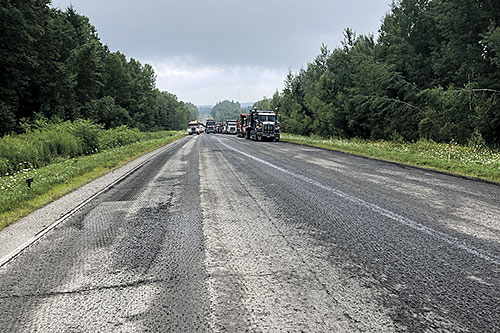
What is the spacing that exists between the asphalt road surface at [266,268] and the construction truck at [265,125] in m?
26.6

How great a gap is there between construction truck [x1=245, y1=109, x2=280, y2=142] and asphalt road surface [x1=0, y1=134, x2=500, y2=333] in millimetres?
26619

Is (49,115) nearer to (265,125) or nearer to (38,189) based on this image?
(265,125)

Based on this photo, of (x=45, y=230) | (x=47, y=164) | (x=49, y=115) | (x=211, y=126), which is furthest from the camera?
(x=211, y=126)

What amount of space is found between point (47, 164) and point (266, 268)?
15.4 meters

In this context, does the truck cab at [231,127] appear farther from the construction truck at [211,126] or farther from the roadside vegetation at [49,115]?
the roadside vegetation at [49,115]

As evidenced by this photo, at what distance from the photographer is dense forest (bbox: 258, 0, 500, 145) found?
20.0 metres

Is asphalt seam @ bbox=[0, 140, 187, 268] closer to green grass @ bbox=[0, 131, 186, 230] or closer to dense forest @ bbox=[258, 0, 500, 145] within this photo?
green grass @ bbox=[0, 131, 186, 230]

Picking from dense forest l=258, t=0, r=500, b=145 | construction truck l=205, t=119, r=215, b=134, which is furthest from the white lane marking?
construction truck l=205, t=119, r=215, b=134

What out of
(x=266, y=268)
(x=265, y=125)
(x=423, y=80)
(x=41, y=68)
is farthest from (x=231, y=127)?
(x=266, y=268)

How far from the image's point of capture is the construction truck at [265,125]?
108ft

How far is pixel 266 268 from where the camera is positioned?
3422mm

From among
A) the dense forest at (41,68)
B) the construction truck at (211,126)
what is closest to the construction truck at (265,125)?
the dense forest at (41,68)

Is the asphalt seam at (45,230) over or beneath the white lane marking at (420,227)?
beneath

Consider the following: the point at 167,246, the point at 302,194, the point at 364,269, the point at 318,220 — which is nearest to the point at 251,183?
the point at 302,194
